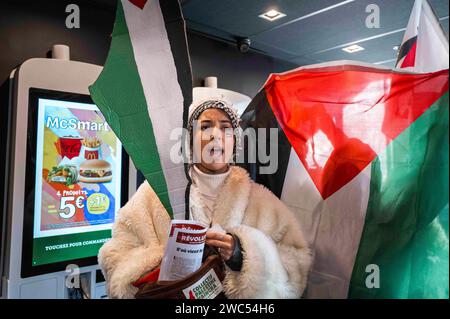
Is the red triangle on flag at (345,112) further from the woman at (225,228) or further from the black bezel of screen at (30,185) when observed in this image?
the black bezel of screen at (30,185)

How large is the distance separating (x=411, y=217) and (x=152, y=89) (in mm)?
625

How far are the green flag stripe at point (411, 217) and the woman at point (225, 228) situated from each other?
0.15m

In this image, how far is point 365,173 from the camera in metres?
0.66

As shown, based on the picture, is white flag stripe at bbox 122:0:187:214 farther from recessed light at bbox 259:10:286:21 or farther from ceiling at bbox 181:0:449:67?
recessed light at bbox 259:10:286:21

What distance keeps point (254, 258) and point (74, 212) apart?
32.4 inches

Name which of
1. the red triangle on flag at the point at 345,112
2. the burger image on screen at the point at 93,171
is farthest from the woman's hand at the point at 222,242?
the burger image on screen at the point at 93,171

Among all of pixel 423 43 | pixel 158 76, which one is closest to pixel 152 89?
pixel 158 76

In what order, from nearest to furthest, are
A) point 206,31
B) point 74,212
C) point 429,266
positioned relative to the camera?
point 429,266, point 206,31, point 74,212

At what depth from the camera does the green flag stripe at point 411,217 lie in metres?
0.57

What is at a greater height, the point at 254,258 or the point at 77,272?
the point at 254,258

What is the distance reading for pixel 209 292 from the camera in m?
0.68

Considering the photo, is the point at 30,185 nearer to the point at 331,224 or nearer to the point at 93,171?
the point at 93,171
